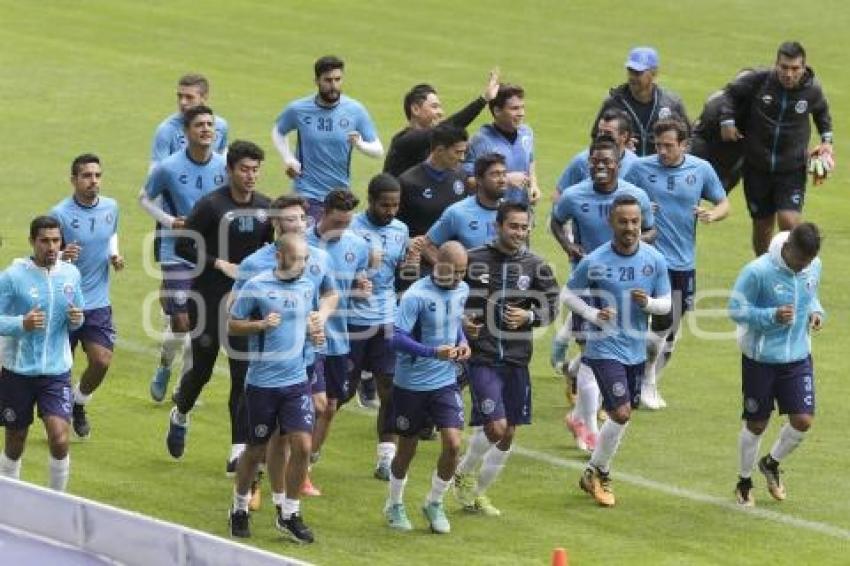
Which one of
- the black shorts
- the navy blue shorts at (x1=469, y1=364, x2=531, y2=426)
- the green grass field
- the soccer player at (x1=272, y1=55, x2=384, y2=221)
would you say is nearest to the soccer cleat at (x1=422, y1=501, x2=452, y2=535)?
the green grass field

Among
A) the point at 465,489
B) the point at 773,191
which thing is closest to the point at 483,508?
the point at 465,489

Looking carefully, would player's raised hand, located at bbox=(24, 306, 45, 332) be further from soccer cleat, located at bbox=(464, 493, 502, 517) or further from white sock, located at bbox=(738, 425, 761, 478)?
white sock, located at bbox=(738, 425, 761, 478)

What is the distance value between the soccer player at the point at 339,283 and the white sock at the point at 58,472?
1.91m

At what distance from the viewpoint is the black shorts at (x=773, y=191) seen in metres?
24.2

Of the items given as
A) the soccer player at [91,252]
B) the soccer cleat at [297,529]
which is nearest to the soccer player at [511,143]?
the soccer player at [91,252]

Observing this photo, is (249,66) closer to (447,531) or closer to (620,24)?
(620,24)

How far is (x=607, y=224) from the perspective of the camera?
1983cm

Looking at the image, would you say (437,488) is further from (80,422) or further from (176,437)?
(80,422)

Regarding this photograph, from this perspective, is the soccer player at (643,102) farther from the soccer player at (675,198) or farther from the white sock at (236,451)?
the white sock at (236,451)

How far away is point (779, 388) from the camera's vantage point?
59.4 feet

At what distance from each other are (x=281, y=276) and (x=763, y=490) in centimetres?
418

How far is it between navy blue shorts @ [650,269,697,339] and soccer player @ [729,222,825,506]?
9.00 ft

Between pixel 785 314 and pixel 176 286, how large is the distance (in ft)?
16.5

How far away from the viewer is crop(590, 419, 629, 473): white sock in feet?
60.0
